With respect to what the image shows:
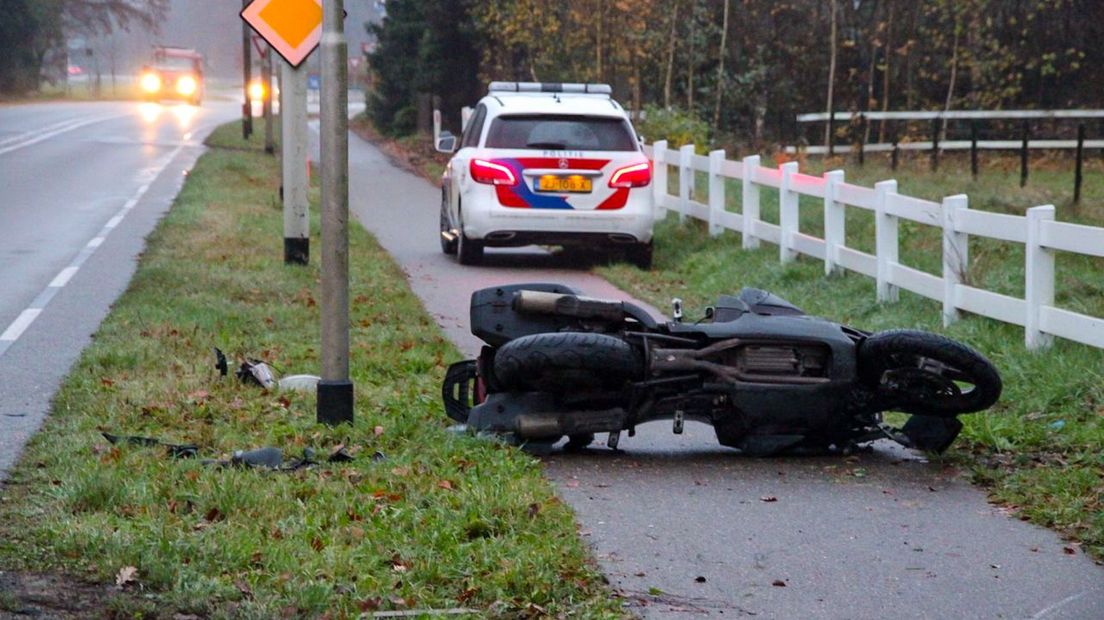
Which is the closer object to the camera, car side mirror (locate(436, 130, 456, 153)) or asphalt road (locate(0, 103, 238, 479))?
asphalt road (locate(0, 103, 238, 479))

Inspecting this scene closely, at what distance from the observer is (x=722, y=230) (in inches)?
744

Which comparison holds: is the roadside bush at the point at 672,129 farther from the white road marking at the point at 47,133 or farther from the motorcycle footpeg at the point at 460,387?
the motorcycle footpeg at the point at 460,387

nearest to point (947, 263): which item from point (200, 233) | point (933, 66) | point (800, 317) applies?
point (800, 317)

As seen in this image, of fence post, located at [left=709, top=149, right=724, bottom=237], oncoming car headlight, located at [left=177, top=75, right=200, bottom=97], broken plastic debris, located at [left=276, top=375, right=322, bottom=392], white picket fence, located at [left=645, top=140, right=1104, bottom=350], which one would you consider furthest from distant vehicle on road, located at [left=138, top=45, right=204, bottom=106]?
broken plastic debris, located at [left=276, top=375, right=322, bottom=392]

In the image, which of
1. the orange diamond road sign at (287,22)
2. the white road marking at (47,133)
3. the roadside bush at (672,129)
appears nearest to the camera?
the orange diamond road sign at (287,22)

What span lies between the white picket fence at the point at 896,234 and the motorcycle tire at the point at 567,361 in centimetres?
351

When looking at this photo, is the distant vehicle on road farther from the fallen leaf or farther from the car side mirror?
the fallen leaf

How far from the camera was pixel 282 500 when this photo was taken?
21.0ft

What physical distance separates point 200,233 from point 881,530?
1362 centimetres

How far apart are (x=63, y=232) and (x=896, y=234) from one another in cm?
1054

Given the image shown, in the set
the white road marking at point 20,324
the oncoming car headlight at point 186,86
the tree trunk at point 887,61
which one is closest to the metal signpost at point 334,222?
the white road marking at point 20,324

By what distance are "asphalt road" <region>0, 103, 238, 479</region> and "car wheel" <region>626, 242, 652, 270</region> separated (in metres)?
5.08

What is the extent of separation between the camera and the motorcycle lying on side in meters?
7.48

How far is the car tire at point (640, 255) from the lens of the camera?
17188 mm
